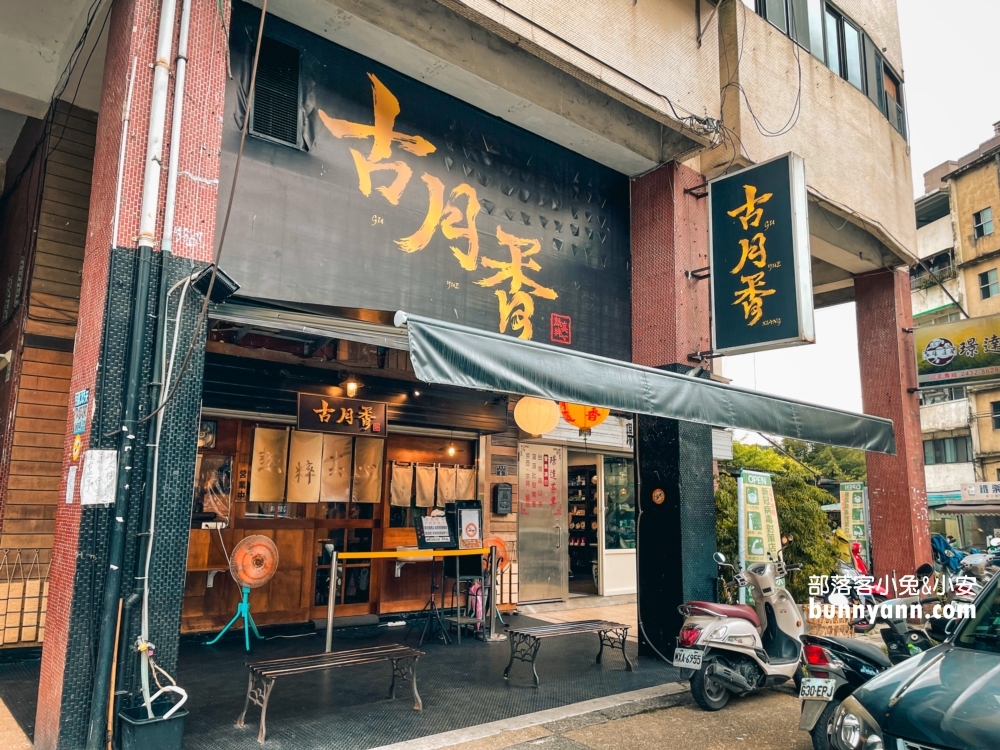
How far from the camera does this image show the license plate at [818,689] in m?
5.07

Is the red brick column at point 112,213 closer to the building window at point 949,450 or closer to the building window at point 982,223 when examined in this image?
the building window at point 982,223

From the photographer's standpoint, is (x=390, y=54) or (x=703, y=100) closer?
(x=390, y=54)

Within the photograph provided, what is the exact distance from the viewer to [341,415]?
370 inches

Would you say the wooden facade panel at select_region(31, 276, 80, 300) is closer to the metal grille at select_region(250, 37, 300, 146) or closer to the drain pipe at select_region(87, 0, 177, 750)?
the metal grille at select_region(250, 37, 300, 146)

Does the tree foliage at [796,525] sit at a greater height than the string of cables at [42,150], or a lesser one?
lesser

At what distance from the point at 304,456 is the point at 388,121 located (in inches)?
187

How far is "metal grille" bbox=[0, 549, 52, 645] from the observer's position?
7.77 m

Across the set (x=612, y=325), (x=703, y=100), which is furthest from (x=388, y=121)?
(x=703, y=100)

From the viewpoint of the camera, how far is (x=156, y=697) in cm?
484

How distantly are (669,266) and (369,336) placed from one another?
5.00m

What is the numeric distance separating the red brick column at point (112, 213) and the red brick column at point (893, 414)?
12662 millimetres

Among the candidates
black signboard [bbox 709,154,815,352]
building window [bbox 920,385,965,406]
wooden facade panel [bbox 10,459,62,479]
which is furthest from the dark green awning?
building window [bbox 920,385,965,406]

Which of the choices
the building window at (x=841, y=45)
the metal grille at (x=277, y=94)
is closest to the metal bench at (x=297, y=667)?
the metal grille at (x=277, y=94)

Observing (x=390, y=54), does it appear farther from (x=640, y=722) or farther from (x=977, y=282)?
(x=977, y=282)
